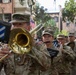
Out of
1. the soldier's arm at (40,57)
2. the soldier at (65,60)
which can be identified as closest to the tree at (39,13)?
the soldier at (65,60)

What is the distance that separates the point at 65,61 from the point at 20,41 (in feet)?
11.0

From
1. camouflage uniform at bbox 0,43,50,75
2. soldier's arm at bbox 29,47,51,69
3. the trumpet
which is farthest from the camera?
camouflage uniform at bbox 0,43,50,75

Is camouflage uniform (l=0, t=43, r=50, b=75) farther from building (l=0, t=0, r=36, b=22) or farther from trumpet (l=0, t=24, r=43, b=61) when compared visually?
building (l=0, t=0, r=36, b=22)

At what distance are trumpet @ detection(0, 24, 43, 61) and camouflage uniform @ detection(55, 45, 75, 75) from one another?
8.80 ft

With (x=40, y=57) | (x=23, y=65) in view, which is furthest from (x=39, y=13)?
(x=40, y=57)

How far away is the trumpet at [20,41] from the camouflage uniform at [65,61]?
8.80ft

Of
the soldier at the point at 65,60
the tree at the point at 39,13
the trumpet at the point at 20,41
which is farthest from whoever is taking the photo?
the tree at the point at 39,13

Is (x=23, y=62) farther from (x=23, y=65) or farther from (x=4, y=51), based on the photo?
(x=4, y=51)

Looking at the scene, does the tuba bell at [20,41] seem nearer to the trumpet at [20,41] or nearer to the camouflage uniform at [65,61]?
the trumpet at [20,41]

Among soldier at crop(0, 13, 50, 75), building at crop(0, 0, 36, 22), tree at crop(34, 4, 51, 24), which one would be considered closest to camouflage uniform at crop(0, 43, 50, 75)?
soldier at crop(0, 13, 50, 75)

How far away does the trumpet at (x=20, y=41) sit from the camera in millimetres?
4109

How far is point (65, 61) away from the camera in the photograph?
7.44 m

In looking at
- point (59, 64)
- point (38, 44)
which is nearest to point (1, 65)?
point (38, 44)

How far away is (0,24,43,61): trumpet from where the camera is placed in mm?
4109
